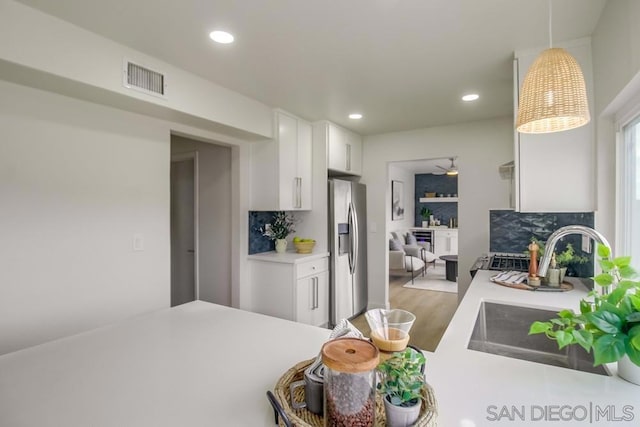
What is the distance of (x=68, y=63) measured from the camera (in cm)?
174

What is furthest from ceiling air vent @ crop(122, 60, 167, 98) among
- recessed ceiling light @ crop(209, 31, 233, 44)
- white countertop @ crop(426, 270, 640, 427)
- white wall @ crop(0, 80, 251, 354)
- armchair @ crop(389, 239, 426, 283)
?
armchair @ crop(389, 239, 426, 283)

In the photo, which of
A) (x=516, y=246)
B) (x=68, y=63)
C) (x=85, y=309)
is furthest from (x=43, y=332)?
(x=516, y=246)

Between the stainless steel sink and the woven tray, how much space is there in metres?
0.91

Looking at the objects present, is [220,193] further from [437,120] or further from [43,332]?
[437,120]

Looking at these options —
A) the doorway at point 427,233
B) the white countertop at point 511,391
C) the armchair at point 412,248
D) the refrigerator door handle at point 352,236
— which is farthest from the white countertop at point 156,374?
the armchair at point 412,248

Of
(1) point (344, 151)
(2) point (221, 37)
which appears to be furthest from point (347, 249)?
(2) point (221, 37)

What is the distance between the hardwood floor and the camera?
3.48m

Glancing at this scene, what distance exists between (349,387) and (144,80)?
222 centimetres

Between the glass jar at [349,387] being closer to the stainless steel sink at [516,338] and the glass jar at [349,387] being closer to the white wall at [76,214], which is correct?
the stainless steel sink at [516,338]

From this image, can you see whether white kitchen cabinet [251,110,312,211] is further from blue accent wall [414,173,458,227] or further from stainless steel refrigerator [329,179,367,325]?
blue accent wall [414,173,458,227]

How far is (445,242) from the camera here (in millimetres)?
7902

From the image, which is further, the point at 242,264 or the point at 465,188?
the point at 465,188

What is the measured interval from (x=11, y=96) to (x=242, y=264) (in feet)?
7.10

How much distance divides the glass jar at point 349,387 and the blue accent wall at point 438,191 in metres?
8.15
